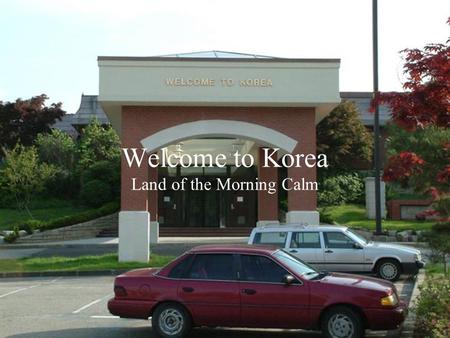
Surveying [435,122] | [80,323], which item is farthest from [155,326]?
[435,122]

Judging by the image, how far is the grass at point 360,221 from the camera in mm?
32562

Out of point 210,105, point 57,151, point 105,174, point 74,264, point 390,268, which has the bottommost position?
point 74,264

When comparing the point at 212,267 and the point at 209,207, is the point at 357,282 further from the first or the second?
the point at 209,207

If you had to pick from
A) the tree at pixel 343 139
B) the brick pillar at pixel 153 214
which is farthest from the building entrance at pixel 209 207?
the brick pillar at pixel 153 214

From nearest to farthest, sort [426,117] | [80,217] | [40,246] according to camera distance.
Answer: [426,117] < [40,246] < [80,217]

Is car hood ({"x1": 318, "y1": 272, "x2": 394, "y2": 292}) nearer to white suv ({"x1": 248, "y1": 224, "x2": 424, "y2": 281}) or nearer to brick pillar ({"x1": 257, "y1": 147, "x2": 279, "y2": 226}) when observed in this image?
white suv ({"x1": 248, "y1": 224, "x2": 424, "y2": 281})

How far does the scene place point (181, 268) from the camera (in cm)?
1004

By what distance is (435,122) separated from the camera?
8.83m

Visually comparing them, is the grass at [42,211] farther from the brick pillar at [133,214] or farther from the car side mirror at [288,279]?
the car side mirror at [288,279]

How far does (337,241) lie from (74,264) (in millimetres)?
9522

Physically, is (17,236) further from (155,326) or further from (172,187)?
(155,326)

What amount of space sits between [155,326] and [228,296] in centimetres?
120

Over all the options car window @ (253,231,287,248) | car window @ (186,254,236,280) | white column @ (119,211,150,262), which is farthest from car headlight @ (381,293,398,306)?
white column @ (119,211,150,262)

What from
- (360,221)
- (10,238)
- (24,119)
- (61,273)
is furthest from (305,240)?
(24,119)
